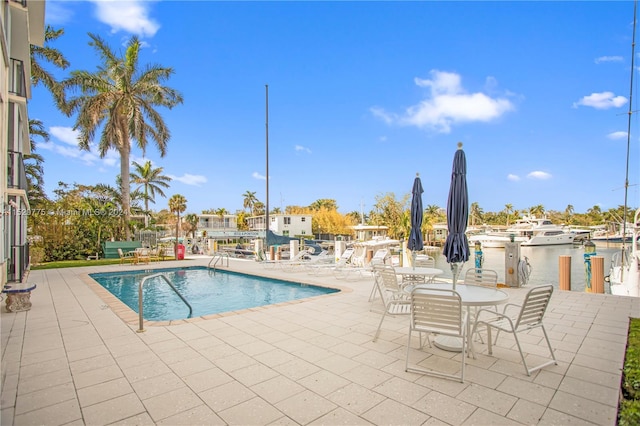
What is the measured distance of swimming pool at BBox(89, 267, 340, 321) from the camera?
314 inches

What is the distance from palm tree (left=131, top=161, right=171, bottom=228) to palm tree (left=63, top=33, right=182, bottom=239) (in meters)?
14.5

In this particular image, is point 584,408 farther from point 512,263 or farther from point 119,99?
point 119,99

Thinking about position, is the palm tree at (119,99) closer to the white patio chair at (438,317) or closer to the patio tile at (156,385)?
the patio tile at (156,385)

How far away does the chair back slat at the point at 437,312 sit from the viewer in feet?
10.4

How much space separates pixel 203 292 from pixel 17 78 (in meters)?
7.64

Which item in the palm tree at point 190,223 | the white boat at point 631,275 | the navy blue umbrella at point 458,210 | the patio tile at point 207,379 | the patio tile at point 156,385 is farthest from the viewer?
the palm tree at point 190,223

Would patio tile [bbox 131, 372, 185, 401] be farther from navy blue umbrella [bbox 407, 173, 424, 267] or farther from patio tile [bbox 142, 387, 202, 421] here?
navy blue umbrella [bbox 407, 173, 424, 267]

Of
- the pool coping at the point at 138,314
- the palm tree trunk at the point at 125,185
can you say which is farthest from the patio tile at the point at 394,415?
the palm tree trunk at the point at 125,185

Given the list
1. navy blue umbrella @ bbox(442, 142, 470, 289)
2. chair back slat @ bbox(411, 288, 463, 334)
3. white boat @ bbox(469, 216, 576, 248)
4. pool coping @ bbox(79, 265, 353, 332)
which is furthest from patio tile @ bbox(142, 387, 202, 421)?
white boat @ bbox(469, 216, 576, 248)

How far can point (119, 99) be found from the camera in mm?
18156

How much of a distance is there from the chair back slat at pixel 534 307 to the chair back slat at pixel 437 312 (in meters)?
0.67

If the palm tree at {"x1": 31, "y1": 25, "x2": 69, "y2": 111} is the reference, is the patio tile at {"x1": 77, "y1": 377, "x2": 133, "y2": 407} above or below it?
below

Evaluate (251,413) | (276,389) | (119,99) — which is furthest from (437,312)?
(119,99)

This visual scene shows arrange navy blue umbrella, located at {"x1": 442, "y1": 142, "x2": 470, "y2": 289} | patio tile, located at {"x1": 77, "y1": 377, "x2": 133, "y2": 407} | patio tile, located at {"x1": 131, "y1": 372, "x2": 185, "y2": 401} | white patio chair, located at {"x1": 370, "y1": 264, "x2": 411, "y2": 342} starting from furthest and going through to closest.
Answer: navy blue umbrella, located at {"x1": 442, "y1": 142, "x2": 470, "y2": 289} < white patio chair, located at {"x1": 370, "y1": 264, "x2": 411, "y2": 342} < patio tile, located at {"x1": 131, "y1": 372, "x2": 185, "y2": 401} < patio tile, located at {"x1": 77, "y1": 377, "x2": 133, "y2": 407}
